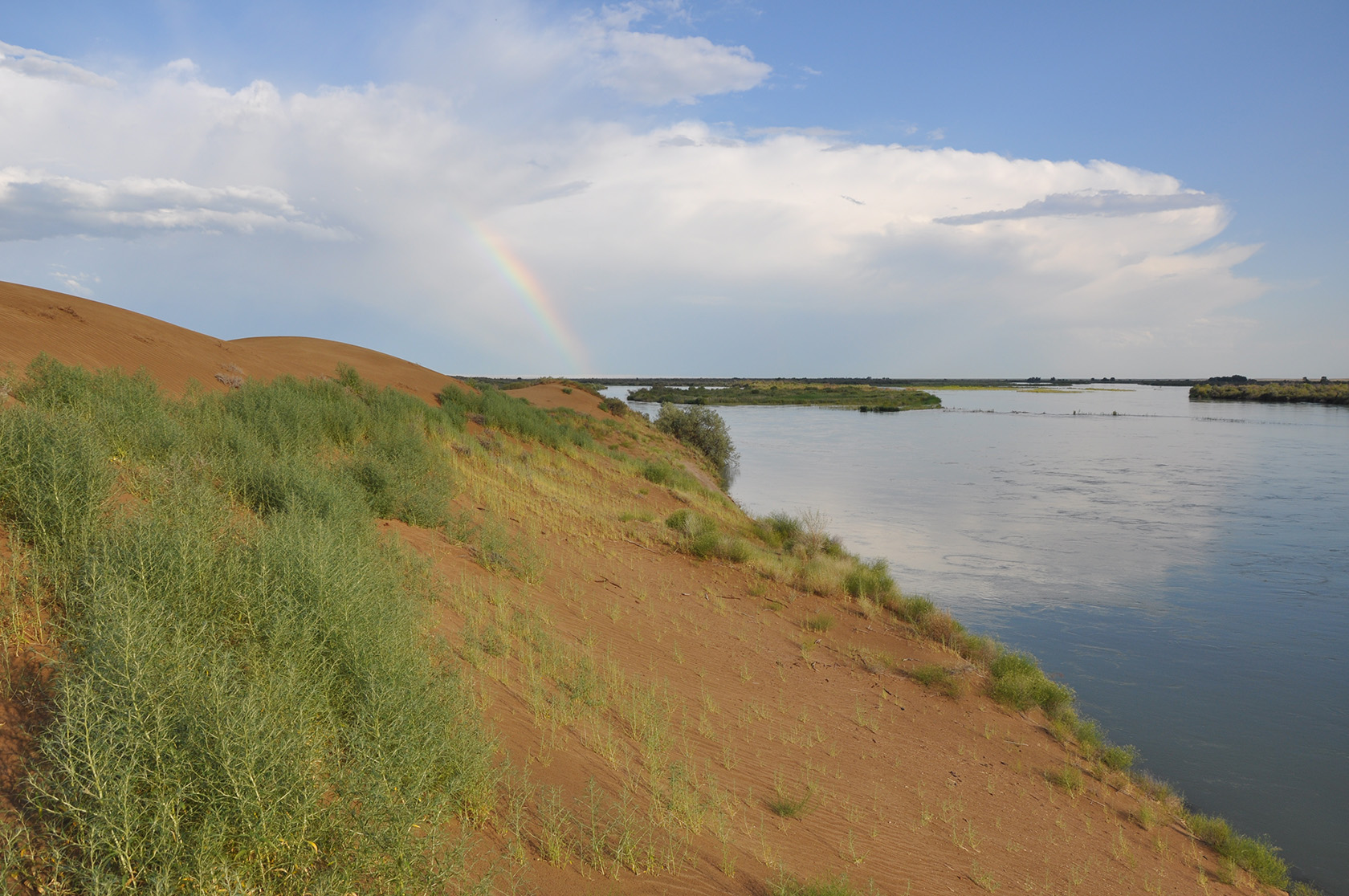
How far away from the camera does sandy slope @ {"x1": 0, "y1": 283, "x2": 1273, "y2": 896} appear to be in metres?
5.21

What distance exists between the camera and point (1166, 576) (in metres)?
17.6

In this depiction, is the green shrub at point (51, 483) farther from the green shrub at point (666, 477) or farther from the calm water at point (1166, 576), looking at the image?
the green shrub at point (666, 477)

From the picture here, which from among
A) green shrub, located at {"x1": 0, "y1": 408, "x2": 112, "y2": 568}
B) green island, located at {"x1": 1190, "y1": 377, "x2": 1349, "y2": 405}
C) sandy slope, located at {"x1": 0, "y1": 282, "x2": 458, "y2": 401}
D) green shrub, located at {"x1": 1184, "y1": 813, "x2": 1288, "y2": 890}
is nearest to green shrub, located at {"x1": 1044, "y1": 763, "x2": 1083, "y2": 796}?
green shrub, located at {"x1": 1184, "y1": 813, "x2": 1288, "y2": 890}

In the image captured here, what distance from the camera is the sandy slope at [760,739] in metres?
5.21

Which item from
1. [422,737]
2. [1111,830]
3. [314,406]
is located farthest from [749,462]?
[422,737]

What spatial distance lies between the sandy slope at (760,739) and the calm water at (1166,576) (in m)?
2.19

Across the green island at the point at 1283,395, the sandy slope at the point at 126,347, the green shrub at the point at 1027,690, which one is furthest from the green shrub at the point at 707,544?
the green island at the point at 1283,395

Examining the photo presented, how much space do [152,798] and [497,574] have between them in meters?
6.92

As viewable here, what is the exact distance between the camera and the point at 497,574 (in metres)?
9.73

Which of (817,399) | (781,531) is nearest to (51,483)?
(781,531)

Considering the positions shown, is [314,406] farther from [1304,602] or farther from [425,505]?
[1304,602]

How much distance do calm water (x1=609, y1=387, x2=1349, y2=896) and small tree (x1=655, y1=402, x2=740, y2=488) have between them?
1.28 meters

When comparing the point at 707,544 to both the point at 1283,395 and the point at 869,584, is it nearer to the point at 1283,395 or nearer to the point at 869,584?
the point at 869,584

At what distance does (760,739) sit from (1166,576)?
14.9 meters
